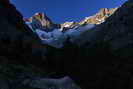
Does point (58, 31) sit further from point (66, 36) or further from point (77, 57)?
point (77, 57)

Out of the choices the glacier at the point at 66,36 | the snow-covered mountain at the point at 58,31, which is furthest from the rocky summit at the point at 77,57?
the snow-covered mountain at the point at 58,31

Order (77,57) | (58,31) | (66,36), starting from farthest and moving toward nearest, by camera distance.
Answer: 1. (58,31)
2. (66,36)
3. (77,57)

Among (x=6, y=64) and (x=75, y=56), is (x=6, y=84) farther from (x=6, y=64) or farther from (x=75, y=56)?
(x=75, y=56)

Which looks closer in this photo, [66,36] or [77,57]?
[77,57]

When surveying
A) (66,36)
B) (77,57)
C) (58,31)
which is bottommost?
(77,57)

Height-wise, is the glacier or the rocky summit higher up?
the glacier

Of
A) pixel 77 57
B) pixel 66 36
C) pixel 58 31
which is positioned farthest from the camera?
pixel 58 31

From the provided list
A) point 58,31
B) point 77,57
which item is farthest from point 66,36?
point 58,31

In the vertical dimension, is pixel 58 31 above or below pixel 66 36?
above

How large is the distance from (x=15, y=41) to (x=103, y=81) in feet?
33.2

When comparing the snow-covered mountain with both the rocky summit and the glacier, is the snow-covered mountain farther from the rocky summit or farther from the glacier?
the rocky summit

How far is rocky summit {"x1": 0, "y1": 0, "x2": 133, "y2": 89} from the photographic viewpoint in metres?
23.3

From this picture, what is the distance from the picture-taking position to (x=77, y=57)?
98.3ft

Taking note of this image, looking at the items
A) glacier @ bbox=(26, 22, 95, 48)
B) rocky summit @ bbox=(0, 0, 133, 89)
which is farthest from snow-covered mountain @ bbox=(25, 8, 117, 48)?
rocky summit @ bbox=(0, 0, 133, 89)
